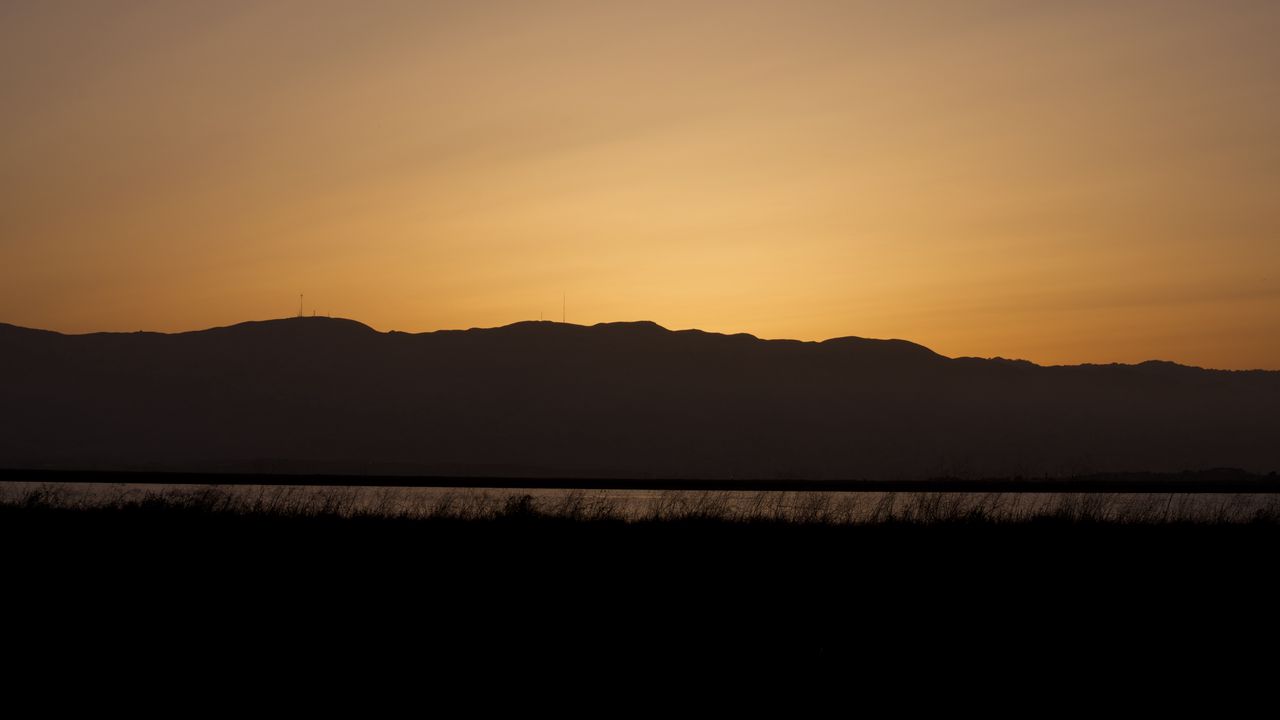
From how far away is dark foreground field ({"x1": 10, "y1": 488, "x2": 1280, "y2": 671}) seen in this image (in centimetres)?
1245

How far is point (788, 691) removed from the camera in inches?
419

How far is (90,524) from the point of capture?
23594mm

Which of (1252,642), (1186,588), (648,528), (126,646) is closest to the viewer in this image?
(126,646)

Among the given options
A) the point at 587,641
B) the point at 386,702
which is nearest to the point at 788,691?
the point at 587,641

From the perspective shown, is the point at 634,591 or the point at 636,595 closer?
the point at 636,595

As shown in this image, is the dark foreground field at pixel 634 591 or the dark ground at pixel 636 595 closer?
the dark ground at pixel 636 595

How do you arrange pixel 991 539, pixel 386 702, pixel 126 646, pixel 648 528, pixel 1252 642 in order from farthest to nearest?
pixel 648 528 → pixel 991 539 → pixel 1252 642 → pixel 126 646 → pixel 386 702

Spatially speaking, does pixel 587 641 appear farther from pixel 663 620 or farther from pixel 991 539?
pixel 991 539

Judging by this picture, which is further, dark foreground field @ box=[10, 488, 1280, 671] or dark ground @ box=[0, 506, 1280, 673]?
dark foreground field @ box=[10, 488, 1280, 671]

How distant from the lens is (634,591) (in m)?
15.5

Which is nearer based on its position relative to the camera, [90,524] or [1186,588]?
[1186,588]

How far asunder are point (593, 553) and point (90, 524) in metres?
11.7

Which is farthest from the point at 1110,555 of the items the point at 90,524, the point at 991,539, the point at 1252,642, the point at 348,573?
A: the point at 90,524

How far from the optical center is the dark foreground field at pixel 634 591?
490 inches
